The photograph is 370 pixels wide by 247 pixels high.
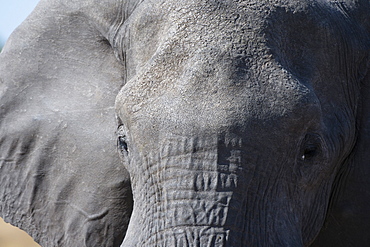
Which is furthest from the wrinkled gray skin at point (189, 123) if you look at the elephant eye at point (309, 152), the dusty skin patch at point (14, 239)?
the dusty skin patch at point (14, 239)

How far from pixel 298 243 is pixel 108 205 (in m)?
0.63

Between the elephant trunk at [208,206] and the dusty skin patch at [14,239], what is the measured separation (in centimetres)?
694

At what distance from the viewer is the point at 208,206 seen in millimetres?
1673

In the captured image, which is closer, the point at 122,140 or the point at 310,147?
the point at 310,147

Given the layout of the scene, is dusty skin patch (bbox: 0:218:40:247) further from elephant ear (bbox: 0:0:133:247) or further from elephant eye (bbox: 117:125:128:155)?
elephant eye (bbox: 117:125:128:155)

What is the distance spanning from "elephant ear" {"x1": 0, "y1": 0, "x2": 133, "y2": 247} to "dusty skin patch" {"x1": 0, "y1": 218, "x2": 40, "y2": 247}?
20.4 ft

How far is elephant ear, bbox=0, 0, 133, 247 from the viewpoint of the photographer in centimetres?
221

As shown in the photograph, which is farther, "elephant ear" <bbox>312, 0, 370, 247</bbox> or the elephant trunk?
"elephant ear" <bbox>312, 0, 370, 247</bbox>

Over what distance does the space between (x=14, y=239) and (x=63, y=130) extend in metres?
6.98

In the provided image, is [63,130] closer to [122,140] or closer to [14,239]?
[122,140]

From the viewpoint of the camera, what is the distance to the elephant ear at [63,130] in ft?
7.25

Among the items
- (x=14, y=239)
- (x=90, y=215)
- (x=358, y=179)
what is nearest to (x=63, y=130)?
(x=90, y=215)

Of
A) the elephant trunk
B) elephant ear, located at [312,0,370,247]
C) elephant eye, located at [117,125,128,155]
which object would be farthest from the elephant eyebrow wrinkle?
elephant ear, located at [312,0,370,247]

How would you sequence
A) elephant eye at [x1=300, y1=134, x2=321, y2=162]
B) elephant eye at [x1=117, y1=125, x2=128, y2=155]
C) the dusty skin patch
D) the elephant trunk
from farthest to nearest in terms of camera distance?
the dusty skin patch
elephant eye at [x1=117, y1=125, x2=128, y2=155]
elephant eye at [x1=300, y1=134, x2=321, y2=162]
the elephant trunk
